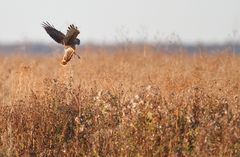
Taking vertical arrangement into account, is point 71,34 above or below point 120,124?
above

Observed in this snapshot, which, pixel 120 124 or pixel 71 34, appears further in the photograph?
pixel 71 34

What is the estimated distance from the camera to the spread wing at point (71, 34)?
8719 mm

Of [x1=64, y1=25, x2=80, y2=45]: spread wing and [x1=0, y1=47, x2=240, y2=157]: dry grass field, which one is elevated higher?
[x1=64, y1=25, x2=80, y2=45]: spread wing

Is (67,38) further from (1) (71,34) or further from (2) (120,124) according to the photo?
(2) (120,124)

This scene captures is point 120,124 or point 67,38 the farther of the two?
point 67,38

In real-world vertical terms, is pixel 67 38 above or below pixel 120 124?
above

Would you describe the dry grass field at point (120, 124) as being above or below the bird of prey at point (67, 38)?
below

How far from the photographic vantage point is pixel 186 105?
7570 millimetres

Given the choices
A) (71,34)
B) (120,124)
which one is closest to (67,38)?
(71,34)

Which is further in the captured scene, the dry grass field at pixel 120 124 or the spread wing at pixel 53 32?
the spread wing at pixel 53 32

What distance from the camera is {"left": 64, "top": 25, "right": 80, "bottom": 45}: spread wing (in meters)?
8.72

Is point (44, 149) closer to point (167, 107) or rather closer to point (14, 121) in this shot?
point (14, 121)

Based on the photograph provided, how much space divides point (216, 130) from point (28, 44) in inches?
333

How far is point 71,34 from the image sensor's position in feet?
28.8
